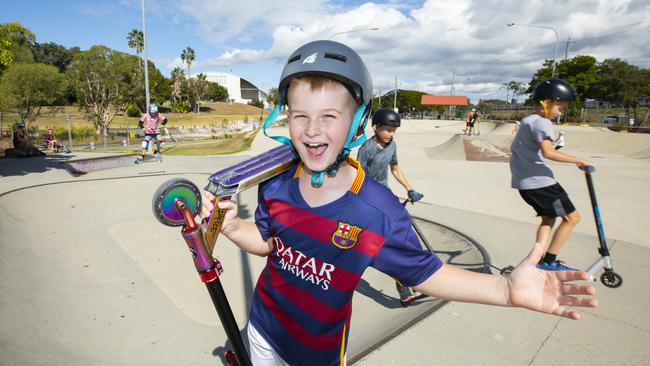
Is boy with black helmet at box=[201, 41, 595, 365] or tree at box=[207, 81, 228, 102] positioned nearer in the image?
boy with black helmet at box=[201, 41, 595, 365]

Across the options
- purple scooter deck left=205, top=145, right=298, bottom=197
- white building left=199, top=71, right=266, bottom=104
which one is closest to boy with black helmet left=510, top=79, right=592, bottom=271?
purple scooter deck left=205, top=145, right=298, bottom=197

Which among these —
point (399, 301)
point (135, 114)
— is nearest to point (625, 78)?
point (399, 301)

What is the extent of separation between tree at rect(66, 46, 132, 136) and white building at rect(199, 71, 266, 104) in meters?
100

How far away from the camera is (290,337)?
170cm

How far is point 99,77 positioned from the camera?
35.9 meters

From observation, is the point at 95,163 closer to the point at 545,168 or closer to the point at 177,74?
the point at 545,168

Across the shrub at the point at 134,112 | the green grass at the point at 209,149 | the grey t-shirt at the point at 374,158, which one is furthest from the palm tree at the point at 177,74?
the grey t-shirt at the point at 374,158

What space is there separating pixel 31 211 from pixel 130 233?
2311 millimetres

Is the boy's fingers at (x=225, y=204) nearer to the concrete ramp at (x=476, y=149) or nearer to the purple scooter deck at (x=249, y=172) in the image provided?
the purple scooter deck at (x=249, y=172)

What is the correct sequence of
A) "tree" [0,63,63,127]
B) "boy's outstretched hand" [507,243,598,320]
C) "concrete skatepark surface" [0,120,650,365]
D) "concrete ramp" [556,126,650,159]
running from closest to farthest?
"boy's outstretched hand" [507,243,598,320] < "concrete skatepark surface" [0,120,650,365] < "concrete ramp" [556,126,650,159] < "tree" [0,63,63,127]

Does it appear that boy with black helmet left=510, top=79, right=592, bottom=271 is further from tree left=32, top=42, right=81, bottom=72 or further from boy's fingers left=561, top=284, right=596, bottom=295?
tree left=32, top=42, right=81, bottom=72

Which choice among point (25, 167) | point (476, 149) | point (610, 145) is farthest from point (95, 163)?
point (610, 145)

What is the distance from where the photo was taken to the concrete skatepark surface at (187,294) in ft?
9.48

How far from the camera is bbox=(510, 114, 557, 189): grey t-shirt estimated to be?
402 centimetres
